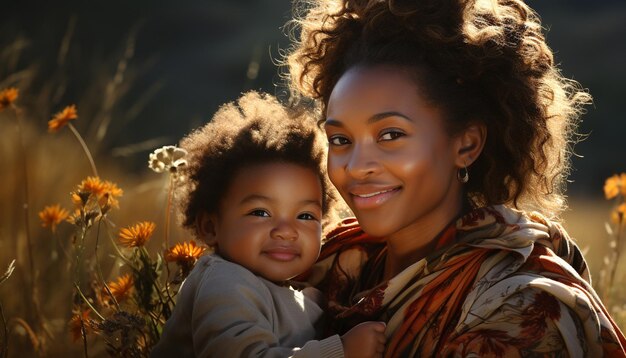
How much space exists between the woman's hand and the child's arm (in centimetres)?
5

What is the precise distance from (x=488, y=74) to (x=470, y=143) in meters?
0.25

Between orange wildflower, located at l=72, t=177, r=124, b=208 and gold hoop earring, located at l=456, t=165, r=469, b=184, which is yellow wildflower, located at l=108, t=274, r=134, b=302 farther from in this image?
gold hoop earring, located at l=456, t=165, r=469, b=184

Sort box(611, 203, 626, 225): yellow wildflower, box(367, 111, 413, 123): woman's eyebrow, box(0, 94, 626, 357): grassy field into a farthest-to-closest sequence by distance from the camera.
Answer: box(611, 203, 626, 225): yellow wildflower
box(0, 94, 626, 357): grassy field
box(367, 111, 413, 123): woman's eyebrow

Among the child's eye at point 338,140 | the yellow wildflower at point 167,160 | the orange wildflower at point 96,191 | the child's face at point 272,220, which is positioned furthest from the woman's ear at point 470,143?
the orange wildflower at point 96,191

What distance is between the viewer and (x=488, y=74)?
126 inches

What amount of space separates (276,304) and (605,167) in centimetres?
1032

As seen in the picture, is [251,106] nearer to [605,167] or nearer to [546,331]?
[546,331]

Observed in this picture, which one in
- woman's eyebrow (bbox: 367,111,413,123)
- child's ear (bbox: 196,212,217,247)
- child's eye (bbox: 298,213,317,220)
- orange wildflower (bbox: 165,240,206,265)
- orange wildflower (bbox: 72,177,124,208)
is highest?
woman's eyebrow (bbox: 367,111,413,123)

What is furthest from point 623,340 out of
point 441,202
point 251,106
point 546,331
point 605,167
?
point 605,167

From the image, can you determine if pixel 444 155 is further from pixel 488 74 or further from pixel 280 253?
pixel 280 253

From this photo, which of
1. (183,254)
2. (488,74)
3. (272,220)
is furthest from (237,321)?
(488,74)

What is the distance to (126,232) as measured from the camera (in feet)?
11.0

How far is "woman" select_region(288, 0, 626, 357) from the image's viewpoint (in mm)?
2848

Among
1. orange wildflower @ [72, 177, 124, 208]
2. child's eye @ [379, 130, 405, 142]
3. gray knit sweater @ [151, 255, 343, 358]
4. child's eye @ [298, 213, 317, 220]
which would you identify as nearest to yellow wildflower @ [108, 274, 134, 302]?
orange wildflower @ [72, 177, 124, 208]
